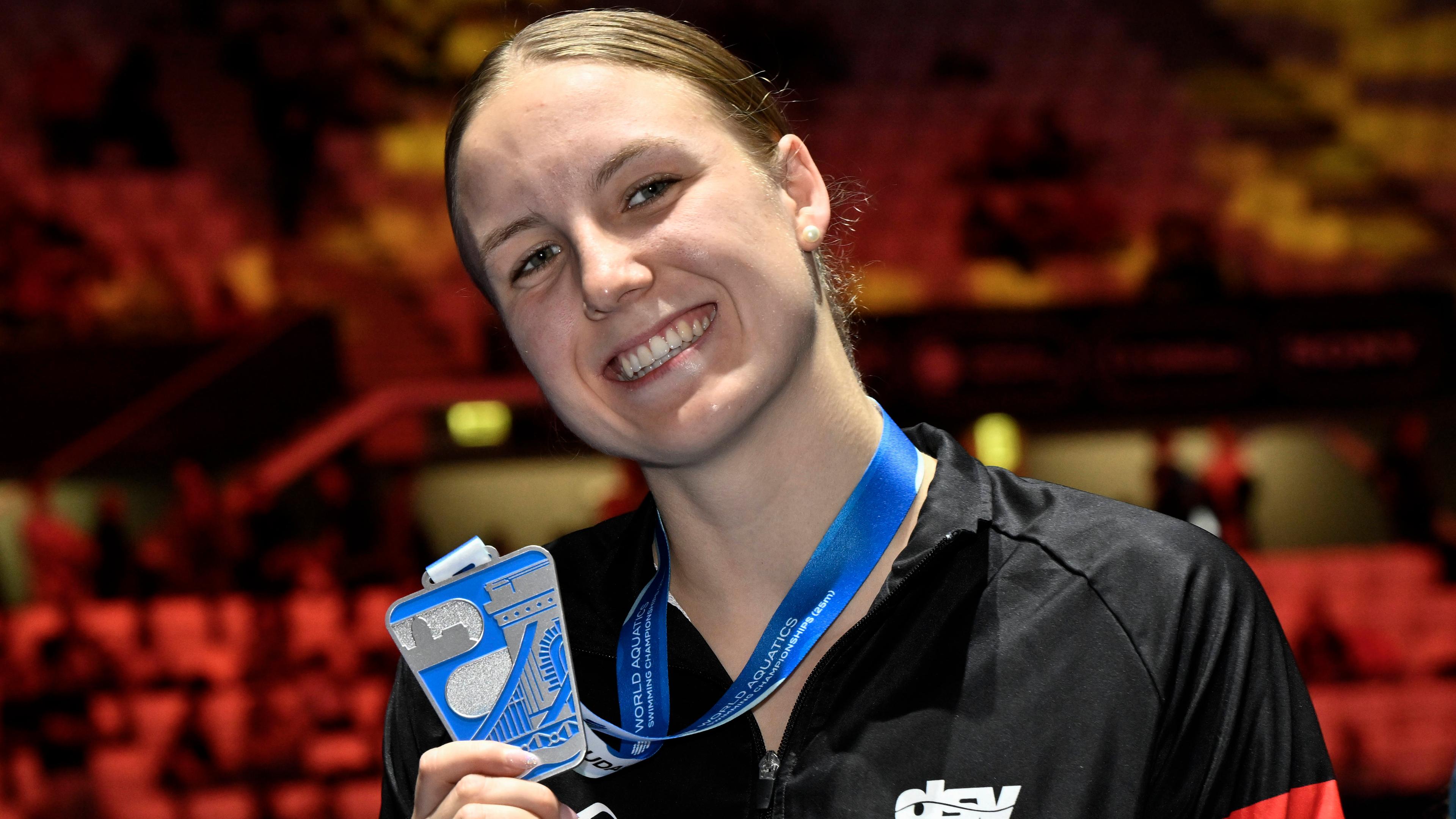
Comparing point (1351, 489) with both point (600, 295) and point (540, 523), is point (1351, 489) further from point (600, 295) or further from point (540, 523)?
point (600, 295)

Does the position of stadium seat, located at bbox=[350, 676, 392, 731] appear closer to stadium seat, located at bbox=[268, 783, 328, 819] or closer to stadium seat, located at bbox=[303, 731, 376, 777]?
stadium seat, located at bbox=[303, 731, 376, 777]

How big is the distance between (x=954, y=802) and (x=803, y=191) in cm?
60

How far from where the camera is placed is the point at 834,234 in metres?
1.43

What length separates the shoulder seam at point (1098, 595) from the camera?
989 mm

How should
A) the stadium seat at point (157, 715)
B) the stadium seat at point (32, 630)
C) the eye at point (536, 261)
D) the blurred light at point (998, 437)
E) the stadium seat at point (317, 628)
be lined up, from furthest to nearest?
1. the blurred light at point (998, 437)
2. the stadium seat at point (317, 628)
3. the stadium seat at point (32, 630)
4. the stadium seat at point (157, 715)
5. the eye at point (536, 261)

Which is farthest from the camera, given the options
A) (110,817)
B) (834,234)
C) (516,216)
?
(110,817)

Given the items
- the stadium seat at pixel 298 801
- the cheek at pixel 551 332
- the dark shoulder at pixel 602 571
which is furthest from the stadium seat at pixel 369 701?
the cheek at pixel 551 332

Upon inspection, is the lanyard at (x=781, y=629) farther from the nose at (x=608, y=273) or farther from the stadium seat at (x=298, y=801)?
the stadium seat at (x=298, y=801)

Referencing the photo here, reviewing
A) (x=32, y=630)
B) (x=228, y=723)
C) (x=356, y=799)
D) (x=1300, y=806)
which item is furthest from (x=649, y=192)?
(x=32, y=630)

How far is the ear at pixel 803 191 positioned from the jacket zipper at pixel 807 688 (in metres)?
0.32

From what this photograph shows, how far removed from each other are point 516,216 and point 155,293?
20.1 ft

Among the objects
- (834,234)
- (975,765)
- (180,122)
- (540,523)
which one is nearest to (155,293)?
(180,122)

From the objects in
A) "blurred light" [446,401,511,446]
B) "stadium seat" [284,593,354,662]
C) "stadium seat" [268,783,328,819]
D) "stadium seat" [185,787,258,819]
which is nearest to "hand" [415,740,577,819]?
"stadium seat" [268,783,328,819]

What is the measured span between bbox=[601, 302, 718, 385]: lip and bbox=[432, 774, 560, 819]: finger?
358 mm
